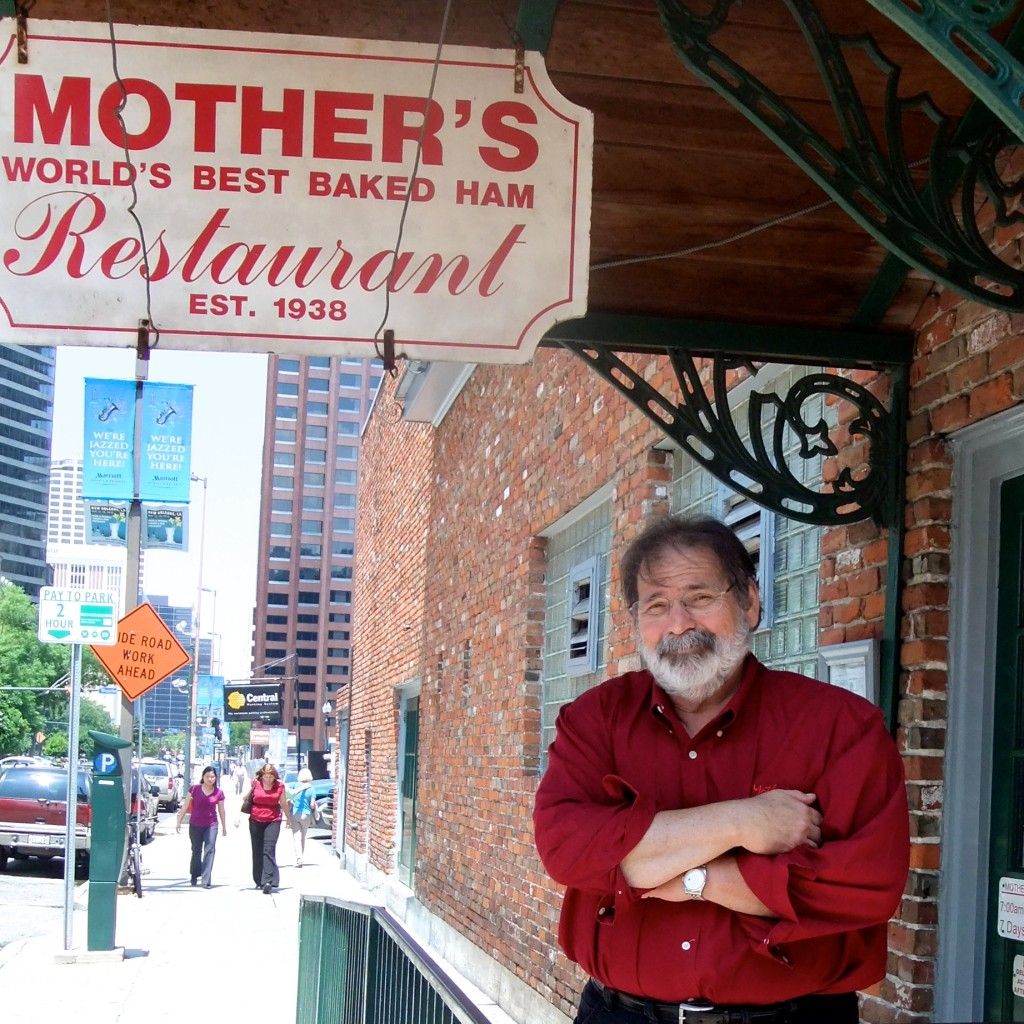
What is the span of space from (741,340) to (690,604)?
1.64m

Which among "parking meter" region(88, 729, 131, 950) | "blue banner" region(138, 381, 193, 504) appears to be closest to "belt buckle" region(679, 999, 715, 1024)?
"parking meter" region(88, 729, 131, 950)

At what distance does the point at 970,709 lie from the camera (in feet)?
12.0

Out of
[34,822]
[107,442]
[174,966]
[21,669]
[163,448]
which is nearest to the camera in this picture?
[174,966]

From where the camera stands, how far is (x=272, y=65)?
122 inches

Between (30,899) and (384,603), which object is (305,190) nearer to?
(30,899)

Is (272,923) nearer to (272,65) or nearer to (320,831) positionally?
(272,65)

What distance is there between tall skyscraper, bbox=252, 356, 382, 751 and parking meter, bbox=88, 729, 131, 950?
13439 cm

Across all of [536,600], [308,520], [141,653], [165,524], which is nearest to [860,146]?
[536,600]

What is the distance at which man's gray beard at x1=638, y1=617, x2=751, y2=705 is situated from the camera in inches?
108

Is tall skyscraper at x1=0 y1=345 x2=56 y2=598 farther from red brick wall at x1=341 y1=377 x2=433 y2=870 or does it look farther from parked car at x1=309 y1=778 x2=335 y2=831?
red brick wall at x1=341 y1=377 x2=433 y2=870

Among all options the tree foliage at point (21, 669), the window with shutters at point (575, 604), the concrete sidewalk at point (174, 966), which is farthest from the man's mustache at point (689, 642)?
the tree foliage at point (21, 669)

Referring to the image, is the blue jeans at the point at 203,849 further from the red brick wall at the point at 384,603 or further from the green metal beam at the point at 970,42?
the green metal beam at the point at 970,42

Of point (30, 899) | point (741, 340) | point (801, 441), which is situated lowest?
point (30, 899)

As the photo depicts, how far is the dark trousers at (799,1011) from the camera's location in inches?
101
